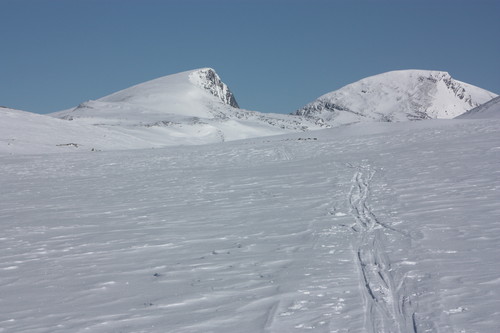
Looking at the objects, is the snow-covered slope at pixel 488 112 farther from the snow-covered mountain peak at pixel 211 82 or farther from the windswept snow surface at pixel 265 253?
the snow-covered mountain peak at pixel 211 82

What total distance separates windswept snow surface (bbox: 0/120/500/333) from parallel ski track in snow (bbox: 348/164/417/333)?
0.02m

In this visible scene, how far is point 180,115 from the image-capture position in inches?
3346

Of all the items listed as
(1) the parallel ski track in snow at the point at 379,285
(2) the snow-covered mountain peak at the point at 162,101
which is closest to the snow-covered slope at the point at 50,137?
(1) the parallel ski track in snow at the point at 379,285

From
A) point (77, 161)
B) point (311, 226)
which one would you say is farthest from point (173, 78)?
point (311, 226)

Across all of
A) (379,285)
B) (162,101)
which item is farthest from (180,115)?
(379,285)

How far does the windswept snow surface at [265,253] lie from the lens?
18.0ft

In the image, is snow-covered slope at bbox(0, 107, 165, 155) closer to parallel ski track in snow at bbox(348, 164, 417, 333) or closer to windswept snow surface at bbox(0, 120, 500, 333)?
windswept snow surface at bbox(0, 120, 500, 333)

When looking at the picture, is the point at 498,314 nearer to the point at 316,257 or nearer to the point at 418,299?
the point at 418,299

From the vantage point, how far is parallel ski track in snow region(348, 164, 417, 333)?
16.6 ft

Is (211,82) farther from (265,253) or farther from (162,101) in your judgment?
(265,253)

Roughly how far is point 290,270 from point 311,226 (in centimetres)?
270

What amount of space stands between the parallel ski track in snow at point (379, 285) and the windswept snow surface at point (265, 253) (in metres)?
0.02

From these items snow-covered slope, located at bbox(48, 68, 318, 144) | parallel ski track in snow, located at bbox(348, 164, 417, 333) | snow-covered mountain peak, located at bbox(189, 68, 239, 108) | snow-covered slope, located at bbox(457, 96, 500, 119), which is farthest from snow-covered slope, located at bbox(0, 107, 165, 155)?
snow-covered mountain peak, located at bbox(189, 68, 239, 108)

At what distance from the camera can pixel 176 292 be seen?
21.1 ft
